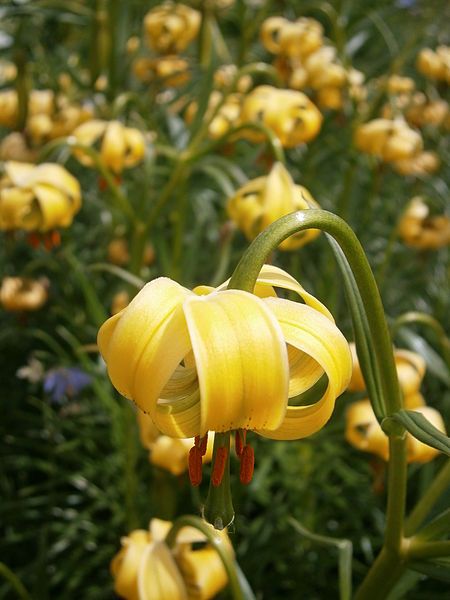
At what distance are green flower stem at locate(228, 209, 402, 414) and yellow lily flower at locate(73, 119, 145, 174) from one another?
936 millimetres

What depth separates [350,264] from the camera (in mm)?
618

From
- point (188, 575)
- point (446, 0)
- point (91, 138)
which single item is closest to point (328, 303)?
point (91, 138)

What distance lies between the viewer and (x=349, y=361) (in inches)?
21.6

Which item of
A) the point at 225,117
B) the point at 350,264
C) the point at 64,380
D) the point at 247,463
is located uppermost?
the point at 350,264

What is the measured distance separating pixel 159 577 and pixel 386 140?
1.09 m

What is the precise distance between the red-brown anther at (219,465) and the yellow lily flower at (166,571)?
0.35m

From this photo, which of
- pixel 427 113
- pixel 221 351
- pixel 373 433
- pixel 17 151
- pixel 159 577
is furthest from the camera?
pixel 427 113

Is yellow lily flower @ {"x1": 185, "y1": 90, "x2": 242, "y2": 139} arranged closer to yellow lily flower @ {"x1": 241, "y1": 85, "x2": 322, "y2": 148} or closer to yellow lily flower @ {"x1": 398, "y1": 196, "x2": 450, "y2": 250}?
yellow lily flower @ {"x1": 241, "y1": 85, "x2": 322, "y2": 148}

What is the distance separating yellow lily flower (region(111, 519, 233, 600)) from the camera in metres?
0.89

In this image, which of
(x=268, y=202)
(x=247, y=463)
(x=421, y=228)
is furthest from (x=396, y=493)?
(x=421, y=228)

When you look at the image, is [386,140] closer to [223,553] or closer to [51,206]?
[51,206]

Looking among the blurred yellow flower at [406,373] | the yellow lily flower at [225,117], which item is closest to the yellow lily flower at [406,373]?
the blurred yellow flower at [406,373]

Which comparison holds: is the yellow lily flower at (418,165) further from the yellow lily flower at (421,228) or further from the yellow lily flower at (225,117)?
the yellow lily flower at (225,117)

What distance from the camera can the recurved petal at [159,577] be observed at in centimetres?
88
